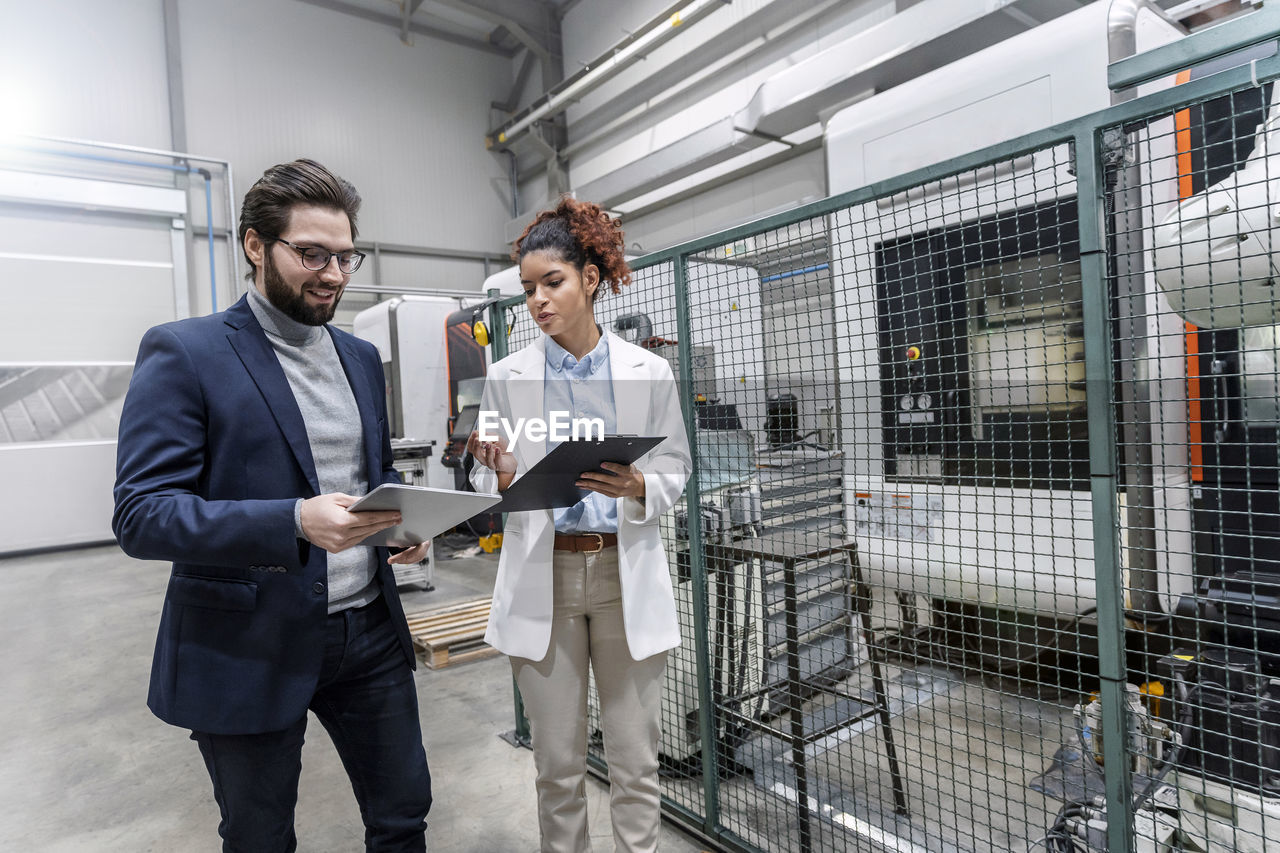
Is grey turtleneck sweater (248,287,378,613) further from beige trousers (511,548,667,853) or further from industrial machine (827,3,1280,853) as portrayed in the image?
industrial machine (827,3,1280,853)

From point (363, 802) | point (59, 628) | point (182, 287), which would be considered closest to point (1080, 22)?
point (363, 802)

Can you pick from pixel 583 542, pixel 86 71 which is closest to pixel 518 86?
pixel 86 71

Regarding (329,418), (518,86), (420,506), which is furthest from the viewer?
(518,86)

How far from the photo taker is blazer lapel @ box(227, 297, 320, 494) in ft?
3.94

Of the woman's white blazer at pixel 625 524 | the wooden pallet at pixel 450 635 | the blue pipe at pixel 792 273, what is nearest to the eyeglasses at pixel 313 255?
the woman's white blazer at pixel 625 524

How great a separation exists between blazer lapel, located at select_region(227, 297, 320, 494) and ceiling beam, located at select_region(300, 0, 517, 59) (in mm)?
9266

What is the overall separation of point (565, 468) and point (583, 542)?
1.10ft

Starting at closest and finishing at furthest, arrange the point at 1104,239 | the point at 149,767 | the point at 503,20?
the point at 1104,239 → the point at 149,767 → the point at 503,20

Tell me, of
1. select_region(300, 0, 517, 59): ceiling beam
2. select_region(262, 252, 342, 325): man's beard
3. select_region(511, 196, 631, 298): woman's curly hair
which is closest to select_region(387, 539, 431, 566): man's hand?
select_region(262, 252, 342, 325): man's beard

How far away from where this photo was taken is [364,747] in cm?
139

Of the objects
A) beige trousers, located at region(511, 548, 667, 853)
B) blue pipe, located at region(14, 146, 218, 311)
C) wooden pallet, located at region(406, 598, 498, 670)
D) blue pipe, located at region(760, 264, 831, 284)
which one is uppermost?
blue pipe, located at region(14, 146, 218, 311)

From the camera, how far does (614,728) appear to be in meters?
1.56

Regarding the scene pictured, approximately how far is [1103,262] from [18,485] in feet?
29.0

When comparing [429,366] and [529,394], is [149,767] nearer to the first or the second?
[529,394]
